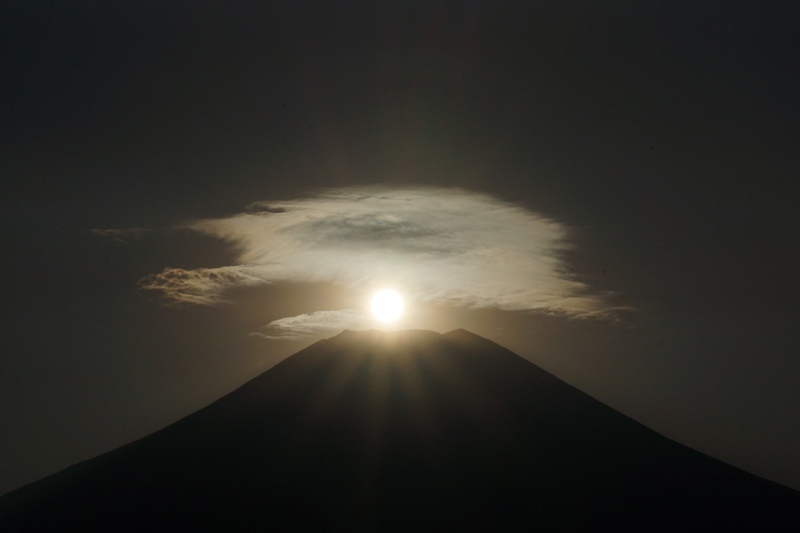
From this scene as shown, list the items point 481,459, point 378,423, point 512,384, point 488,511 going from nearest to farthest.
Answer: point 488,511
point 481,459
point 378,423
point 512,384

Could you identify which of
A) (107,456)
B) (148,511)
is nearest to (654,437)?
(148,511)

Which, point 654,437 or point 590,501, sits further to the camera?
point 654,437

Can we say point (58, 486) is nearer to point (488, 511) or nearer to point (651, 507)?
point (488, 511)

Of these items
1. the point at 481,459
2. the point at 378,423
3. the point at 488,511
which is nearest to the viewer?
the point at 488,511

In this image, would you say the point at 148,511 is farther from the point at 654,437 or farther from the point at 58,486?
the point at 654,437

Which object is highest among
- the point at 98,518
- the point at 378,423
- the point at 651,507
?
the point at 378,423

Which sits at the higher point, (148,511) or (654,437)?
(654,437)
